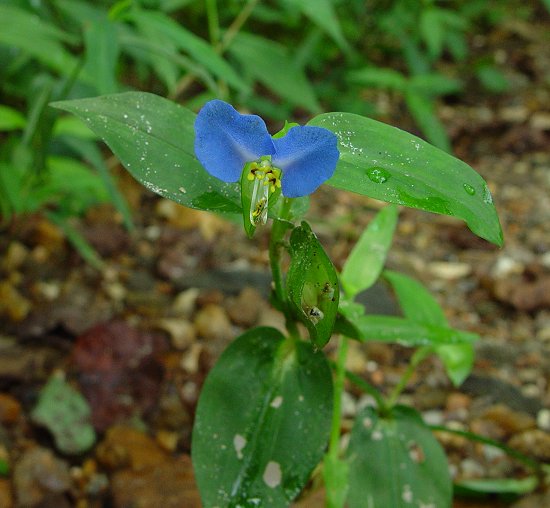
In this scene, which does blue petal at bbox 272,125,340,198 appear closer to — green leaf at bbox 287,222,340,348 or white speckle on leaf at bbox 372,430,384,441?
green leaf at bbox 287,222,340,348

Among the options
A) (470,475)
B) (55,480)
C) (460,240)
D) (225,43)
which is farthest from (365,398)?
(225,43)

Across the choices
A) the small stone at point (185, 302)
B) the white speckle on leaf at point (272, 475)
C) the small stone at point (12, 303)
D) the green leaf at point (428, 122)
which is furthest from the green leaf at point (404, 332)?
the green leaf at point (428, 122)

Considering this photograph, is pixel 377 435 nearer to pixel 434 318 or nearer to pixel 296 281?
pixel 434 318

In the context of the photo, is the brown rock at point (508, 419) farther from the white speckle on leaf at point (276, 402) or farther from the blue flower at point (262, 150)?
the blue flower at point (262, 150)

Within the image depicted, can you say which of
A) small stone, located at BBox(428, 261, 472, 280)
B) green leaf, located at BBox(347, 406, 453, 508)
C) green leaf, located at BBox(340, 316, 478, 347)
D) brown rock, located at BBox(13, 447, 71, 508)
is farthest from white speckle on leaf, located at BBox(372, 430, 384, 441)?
small stone, located at BBox(428, 261, 472, 280)

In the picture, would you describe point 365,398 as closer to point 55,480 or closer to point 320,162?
point 55,480
